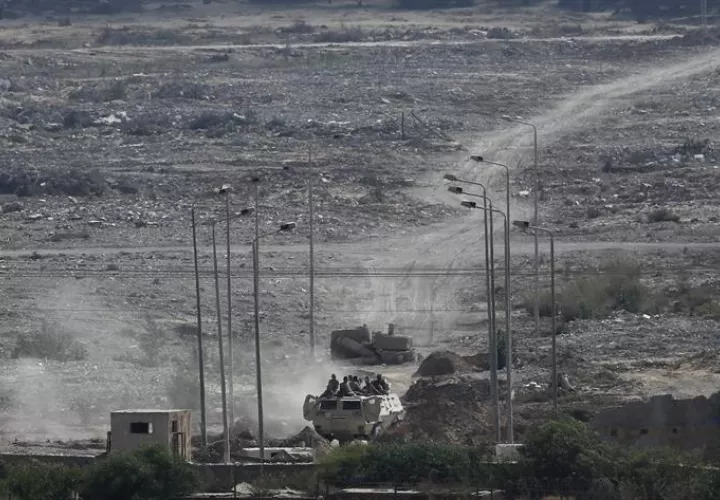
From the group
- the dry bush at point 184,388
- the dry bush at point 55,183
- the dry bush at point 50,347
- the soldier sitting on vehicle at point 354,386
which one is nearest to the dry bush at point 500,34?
the dry bush at point 55,183

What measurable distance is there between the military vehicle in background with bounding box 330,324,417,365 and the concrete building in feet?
45.6

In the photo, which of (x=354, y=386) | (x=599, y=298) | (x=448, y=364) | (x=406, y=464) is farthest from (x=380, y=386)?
(x=599, y=298)

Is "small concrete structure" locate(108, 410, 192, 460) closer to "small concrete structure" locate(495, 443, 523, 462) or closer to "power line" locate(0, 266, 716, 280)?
"small concrete structure" locate(495, 443, 523, 462)

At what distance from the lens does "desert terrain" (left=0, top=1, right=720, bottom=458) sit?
5078 cm

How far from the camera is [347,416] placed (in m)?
42.5

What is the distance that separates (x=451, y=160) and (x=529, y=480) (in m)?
49.4

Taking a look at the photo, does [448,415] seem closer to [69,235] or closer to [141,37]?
[69,235]

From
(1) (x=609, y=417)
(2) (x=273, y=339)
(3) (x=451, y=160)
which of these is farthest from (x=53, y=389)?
(3) (x=451, y=160)

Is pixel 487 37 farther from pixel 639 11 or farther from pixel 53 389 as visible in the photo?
pixel 53 389

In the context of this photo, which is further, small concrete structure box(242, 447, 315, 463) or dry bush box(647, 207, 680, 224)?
dry bush box(647, 207, 680, 224)

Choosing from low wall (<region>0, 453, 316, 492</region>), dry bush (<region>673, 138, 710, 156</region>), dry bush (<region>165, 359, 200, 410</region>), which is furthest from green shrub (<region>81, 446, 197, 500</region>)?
dry bush (<region>673, 138, 710, 156</region>)

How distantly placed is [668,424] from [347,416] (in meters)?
5.54

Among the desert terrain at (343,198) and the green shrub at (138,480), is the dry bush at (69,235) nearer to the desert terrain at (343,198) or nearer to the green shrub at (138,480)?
the desert terrain at (343,198)

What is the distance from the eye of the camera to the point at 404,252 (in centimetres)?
6856
